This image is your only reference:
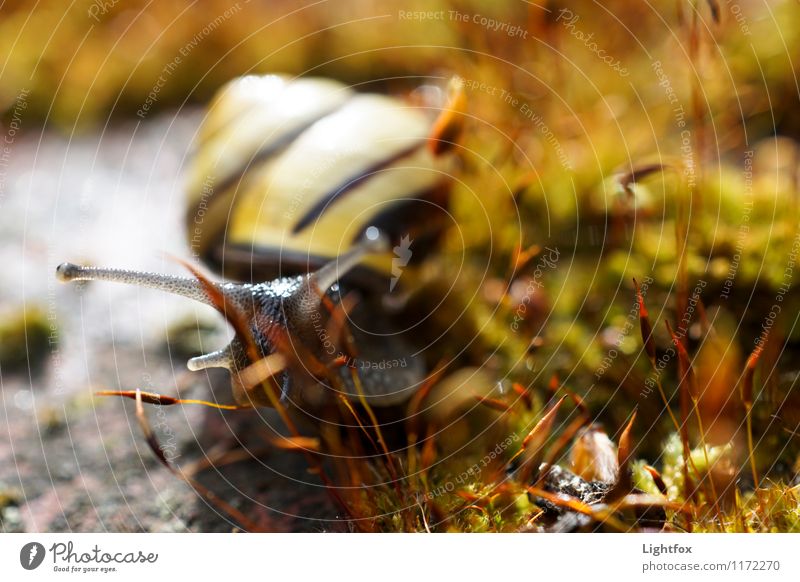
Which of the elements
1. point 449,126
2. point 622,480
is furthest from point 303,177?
point 622,480

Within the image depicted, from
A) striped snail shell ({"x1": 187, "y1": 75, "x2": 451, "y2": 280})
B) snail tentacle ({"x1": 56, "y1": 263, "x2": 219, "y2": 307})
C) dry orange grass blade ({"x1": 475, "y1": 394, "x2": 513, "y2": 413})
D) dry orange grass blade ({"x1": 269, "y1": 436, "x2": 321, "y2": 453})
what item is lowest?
dry orange grass blade ({"x1": 269, "y1": 436, "x2": 321, "y2": 453})

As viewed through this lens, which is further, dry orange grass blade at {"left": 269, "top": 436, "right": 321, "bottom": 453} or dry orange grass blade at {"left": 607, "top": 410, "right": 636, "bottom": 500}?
dry orange grass blade at {"left": 269, "top": 436, "right": 321, "bottom": 453}

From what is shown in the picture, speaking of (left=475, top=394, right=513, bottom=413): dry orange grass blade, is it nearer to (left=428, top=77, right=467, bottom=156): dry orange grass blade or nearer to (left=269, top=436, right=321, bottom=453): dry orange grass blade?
(left=269, top=436, right=321, bottom=453): dry orange grass blade

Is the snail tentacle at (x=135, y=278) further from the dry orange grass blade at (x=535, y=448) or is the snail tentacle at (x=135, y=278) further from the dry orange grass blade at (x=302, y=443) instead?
the dry orange grass blade at (x=535, y=448)

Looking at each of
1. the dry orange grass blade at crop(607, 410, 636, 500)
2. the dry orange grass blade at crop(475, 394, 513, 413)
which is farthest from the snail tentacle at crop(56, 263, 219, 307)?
the dry orange grass blade at crop(607, 410, 636, 500)

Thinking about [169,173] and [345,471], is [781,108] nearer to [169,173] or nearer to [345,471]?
[345,471]

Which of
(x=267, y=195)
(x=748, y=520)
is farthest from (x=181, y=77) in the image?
(x=748, y=520)
